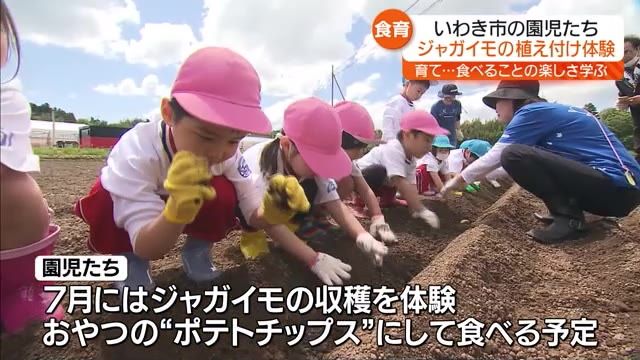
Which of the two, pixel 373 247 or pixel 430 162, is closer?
pixel 373 247

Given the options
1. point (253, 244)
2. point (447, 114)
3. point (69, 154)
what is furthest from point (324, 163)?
point (69, 154)

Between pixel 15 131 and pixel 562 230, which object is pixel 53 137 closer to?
pixel 562 230

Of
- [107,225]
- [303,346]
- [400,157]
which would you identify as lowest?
[303,346]

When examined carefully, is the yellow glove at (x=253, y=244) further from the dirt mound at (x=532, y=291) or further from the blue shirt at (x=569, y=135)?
the blue shirt at (x=569, y=135)

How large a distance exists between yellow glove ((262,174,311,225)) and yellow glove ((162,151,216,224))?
0.96 feet

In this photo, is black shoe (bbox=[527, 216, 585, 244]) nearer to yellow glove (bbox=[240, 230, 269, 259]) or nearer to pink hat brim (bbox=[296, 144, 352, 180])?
pink hat brim (bbox=[296, 144, 352, 180])

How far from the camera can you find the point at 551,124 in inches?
106

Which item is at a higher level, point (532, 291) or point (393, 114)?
point (393, 114)

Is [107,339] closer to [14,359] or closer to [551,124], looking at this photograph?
[14,359]

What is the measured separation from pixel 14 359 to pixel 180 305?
1.55 ft

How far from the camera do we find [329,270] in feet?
5.85

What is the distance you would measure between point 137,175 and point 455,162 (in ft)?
13.2

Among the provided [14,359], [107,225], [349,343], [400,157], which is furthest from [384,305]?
[400,157]

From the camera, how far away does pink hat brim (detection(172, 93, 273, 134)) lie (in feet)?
3.98
